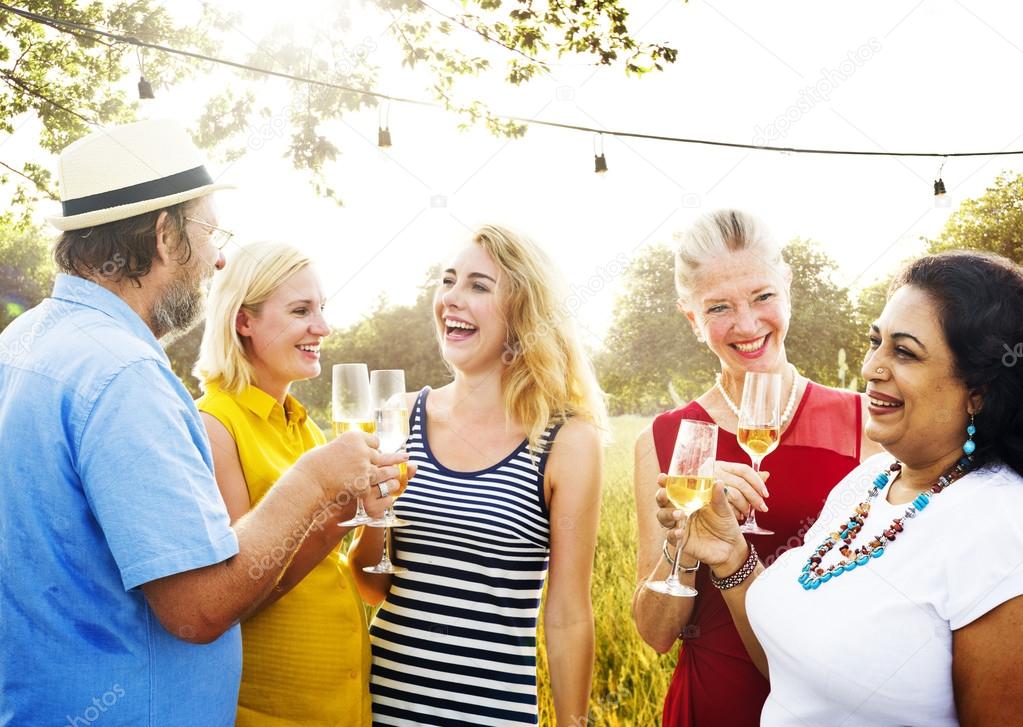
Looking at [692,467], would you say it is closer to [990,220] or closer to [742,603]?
[742,603]

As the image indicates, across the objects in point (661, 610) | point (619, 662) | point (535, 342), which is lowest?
point (619, 662)

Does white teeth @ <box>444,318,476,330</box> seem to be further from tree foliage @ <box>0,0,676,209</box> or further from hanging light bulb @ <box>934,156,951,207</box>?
hanging light bulb @ <box>934,156,951,207</box>

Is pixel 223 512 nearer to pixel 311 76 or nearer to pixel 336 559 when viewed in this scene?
pixel 336 559

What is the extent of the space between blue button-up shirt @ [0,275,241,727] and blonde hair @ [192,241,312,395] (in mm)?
785

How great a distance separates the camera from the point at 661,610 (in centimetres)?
242

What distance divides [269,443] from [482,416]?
696mm

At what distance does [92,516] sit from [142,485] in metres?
0.18

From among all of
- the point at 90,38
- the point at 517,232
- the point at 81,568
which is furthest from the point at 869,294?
the point at 81,568

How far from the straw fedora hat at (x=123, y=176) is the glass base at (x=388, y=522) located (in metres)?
1.01

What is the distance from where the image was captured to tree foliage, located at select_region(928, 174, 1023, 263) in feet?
73.8

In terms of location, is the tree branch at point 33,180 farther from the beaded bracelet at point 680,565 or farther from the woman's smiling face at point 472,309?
the beaded bracelet at point 680,565

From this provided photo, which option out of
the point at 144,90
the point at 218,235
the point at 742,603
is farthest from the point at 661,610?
the point at 144,90

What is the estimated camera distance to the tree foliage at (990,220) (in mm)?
22500

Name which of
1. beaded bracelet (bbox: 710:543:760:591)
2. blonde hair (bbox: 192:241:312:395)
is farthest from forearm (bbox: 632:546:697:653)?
blonde hair (bbox: 192:241:312:395)
